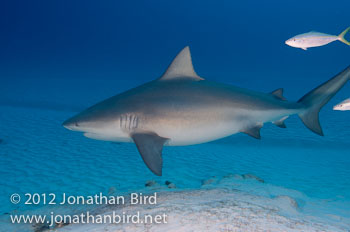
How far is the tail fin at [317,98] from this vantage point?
4.29 m

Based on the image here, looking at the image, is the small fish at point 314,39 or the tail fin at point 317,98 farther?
the small fish at point 314,39

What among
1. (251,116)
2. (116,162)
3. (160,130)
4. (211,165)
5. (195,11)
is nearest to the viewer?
(160,130)

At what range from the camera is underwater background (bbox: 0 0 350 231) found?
7672 millimetres

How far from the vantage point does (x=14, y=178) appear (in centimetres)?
708

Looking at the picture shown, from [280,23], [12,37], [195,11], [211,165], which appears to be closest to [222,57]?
[195,11]

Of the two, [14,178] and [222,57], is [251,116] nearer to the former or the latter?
[14,178]

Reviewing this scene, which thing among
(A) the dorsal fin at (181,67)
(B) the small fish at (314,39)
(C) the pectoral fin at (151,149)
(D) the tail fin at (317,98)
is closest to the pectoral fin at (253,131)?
(D) the tail fin at (317,98)

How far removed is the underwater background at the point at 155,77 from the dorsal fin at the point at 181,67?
2.02 metres

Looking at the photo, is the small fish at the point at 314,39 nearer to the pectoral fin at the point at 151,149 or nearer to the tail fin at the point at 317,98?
the tail fin at the point at 317,98

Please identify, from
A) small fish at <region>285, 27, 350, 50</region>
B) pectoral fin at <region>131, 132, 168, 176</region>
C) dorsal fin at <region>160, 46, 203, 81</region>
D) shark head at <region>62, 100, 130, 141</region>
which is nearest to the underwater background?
pectoral fin at <region>131, 132, 168, 176</region>

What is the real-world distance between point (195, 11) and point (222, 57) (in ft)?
120

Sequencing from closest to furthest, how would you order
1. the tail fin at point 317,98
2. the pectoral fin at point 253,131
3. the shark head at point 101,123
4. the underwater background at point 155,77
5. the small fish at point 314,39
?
the shark head at point 101,123
the pectoral fin at point 253,131
the tail fin at point 317,98
the small fish at point 314,39
the underwater background at point 155,77

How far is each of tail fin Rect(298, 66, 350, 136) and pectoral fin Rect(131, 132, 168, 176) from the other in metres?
2.75

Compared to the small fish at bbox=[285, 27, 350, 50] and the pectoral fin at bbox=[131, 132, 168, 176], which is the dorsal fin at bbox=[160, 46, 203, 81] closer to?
the pectoral fin at bbox=[131, 132, 168, 176]
